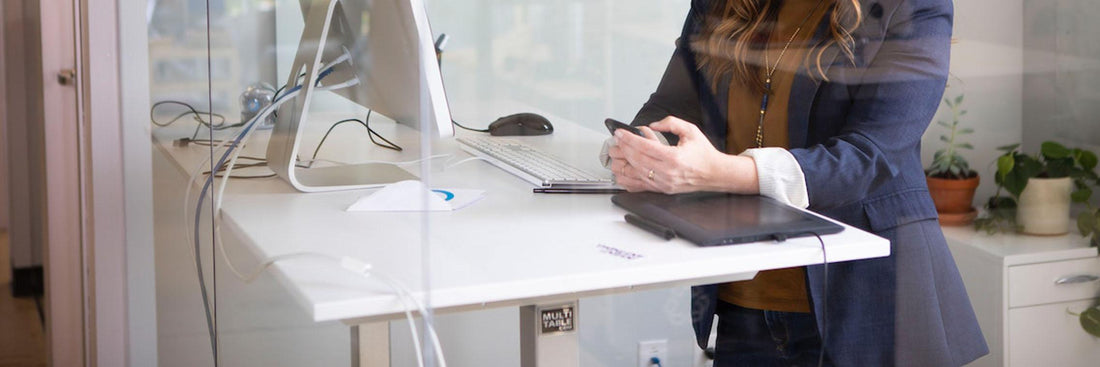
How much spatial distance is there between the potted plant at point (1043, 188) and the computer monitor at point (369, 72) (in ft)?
1.96

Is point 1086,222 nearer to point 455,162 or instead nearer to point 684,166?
point 684,166

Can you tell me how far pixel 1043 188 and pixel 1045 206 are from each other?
21 mm

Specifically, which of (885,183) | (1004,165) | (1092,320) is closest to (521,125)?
(885,183)

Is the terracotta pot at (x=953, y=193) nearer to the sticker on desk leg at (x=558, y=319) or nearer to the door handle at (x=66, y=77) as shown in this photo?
the sticker on desk leg at (x=558, y=319)

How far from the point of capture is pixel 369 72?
3.86ft

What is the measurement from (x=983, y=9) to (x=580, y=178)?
50 cm

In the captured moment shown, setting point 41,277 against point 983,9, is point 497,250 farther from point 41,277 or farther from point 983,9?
point 41,277

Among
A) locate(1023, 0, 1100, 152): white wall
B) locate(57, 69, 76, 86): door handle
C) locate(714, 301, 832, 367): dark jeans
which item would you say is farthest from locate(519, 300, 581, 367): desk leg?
locate(57, 69, 76, 86): door handle

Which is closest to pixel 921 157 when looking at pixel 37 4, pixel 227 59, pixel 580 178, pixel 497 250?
pixel 580 178

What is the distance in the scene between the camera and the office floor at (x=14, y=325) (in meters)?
1.92

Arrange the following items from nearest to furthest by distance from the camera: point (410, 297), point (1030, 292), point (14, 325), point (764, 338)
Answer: point (410, 297), point (1030, 292), point (764, 338), point (14, 325)

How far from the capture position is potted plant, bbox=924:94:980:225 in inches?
46.1

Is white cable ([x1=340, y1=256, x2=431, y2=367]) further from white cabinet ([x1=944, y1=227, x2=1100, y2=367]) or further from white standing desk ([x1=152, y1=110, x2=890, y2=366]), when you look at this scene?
white cabinet ([x1=944, y1=227, x2=1100, y2=367])

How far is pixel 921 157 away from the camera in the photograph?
119cm
